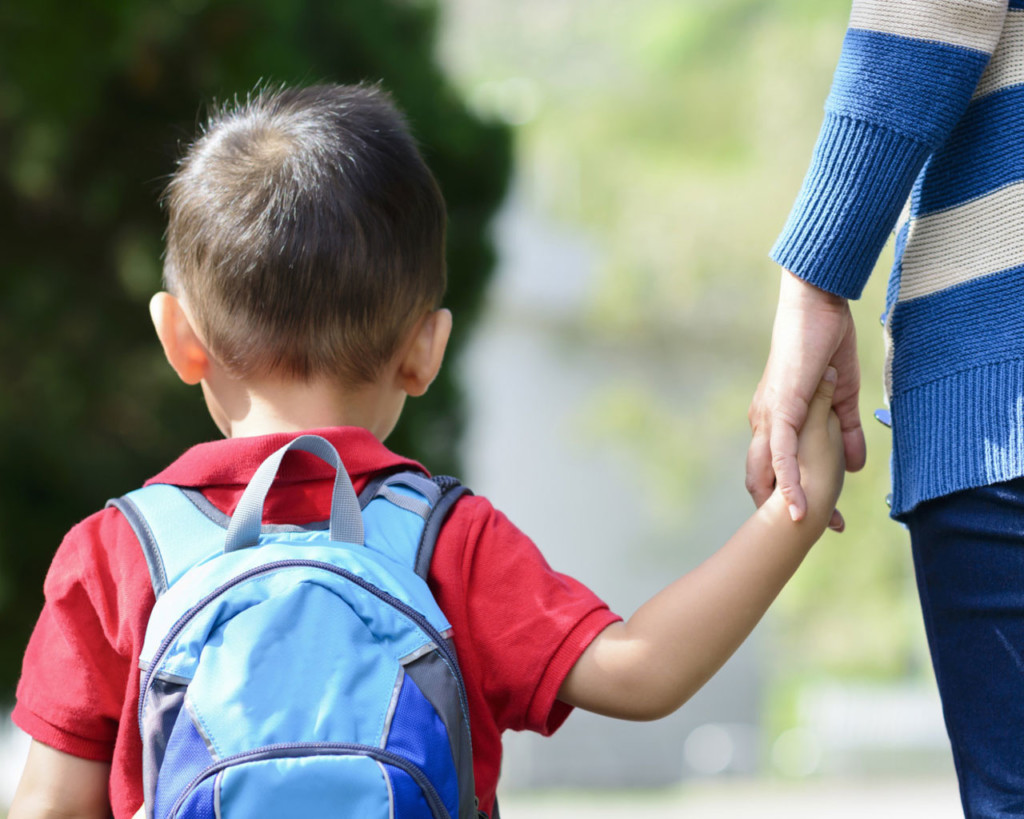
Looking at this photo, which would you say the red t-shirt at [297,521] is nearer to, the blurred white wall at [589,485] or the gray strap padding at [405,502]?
the gray strap padding at [405,502]

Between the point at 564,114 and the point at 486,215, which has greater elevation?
the point at 564,114

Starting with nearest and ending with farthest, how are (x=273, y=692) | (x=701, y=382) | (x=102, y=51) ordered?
(x=273, y=692) < (x=102, y=51) < (x=701, y=382)

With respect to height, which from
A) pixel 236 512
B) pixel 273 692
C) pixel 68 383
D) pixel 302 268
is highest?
pixel 68 383

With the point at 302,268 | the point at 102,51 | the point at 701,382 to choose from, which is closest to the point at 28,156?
the point at 102,51

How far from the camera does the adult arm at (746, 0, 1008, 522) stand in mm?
1327

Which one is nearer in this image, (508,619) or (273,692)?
(273,692)

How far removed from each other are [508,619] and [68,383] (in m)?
3.26

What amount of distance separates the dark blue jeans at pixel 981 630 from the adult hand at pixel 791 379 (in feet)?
0.44

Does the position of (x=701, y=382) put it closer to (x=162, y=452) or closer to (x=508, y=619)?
(x=162, y=452)

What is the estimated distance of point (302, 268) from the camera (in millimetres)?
1424

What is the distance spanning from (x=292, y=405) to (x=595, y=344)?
14.1 meters

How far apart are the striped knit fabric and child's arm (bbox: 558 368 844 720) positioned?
186 mm

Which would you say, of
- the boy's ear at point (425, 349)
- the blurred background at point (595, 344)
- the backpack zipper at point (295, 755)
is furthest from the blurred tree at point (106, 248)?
the backpack zipper at point (295, 755)

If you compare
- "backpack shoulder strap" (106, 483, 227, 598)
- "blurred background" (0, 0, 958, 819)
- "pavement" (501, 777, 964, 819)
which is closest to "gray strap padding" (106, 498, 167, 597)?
"backpack shoulder strap" (106, 483, 227, 598)
